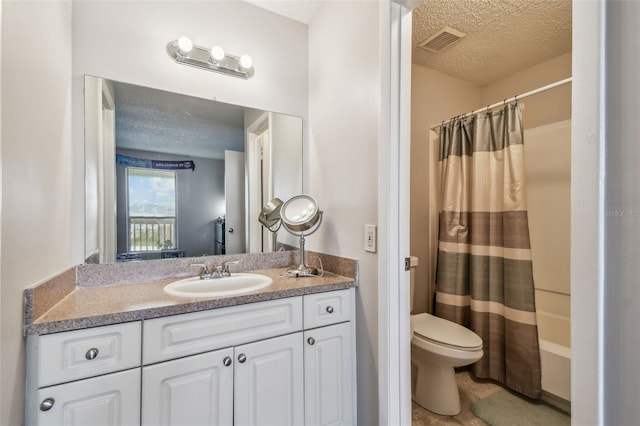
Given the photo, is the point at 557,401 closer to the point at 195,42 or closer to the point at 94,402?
the point at 94,402

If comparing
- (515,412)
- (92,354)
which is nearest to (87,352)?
(92,354)

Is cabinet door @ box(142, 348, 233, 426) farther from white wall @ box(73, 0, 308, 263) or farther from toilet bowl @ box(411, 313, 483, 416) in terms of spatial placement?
toilet bowl @ box(411, 313, 483, 416)

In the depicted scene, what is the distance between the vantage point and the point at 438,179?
2381 millimetres

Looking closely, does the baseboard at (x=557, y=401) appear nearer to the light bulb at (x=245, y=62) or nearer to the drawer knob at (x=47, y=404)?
the drawer knob at (x=47, y=404)

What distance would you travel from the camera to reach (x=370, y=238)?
1351 mm

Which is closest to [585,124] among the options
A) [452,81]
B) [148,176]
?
[148,176]

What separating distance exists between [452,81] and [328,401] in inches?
102

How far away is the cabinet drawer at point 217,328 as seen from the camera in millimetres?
1012

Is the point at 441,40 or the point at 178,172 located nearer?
the point at 178,172

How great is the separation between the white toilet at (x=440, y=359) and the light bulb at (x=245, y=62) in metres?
1.84

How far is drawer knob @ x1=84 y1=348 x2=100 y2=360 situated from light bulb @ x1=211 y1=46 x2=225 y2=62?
1435 mm

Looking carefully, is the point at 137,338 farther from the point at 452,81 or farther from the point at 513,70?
the point at 513,70

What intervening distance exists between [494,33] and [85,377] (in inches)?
109

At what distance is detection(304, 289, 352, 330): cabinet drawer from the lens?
51.7 inches
